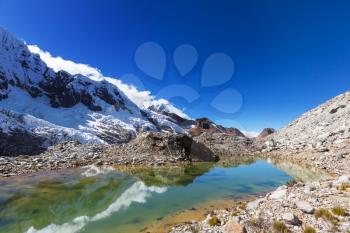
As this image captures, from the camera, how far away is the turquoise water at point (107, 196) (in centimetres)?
1803

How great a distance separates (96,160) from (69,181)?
50.8 feet

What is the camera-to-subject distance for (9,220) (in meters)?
18.5

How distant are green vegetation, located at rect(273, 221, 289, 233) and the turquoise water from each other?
7.94 meters

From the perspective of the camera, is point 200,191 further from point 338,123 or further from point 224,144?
point 224,144

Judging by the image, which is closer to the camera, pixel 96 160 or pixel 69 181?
pixel 69 181

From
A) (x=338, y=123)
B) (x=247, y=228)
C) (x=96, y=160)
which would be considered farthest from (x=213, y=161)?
(x=247, y=228)

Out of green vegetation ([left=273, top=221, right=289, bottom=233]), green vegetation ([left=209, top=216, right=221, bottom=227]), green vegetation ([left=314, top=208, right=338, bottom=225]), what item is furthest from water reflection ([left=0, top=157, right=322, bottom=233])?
green vegetation ([left=314, top=208, right=338, bottom=225])

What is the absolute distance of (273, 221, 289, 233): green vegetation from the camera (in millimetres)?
12881

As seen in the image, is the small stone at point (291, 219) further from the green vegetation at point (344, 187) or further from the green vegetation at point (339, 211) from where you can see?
the green vegetation at point (344, 187)

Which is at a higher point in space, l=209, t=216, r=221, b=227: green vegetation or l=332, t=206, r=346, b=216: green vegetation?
l=332, t=206, r=346, b=216: green vegetation

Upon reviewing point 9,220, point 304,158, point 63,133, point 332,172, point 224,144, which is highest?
point 63,133

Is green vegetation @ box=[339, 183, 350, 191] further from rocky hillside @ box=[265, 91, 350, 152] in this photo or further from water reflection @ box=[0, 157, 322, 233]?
rocky hillside @ box=[265, 91, 350, 152]

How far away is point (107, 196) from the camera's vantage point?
2520 centimetres

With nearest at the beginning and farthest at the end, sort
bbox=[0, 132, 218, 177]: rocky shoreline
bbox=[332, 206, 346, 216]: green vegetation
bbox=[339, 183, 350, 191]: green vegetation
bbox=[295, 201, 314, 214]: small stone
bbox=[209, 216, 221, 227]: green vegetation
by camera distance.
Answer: bbox=[332, 206, 346, 216]: green vegetation < bbox=[295, 201, 314, 214]: small stone < bbox=[209, 216, 221, 227]: green vegetation < bbox=[339, 183, 350, 191]: green vegetation < bbox=[0, 132, 218, 177]: rocky shoreline
